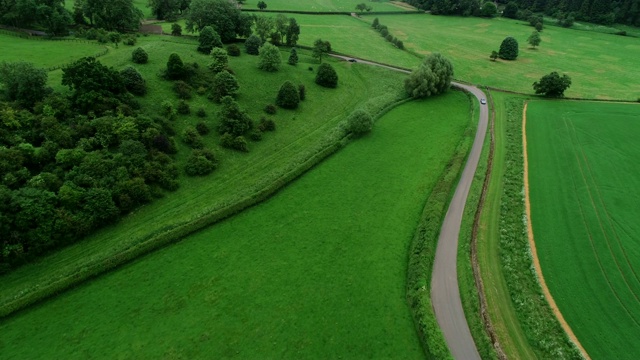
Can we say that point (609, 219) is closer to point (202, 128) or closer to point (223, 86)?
point (202, 128)

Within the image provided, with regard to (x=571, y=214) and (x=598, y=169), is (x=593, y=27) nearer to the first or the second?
(x=598, y=169)

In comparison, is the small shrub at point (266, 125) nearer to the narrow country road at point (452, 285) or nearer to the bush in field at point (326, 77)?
the bush in field at point (326, 77)

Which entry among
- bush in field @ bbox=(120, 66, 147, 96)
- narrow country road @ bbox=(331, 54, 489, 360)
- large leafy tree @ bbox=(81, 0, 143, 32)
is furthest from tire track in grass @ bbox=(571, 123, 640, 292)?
large leafy tree @ bbox=(81, 0, 143, 32)

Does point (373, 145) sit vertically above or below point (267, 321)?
above

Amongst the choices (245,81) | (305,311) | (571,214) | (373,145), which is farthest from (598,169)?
(245,81)

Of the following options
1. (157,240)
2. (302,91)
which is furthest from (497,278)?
(302,91)

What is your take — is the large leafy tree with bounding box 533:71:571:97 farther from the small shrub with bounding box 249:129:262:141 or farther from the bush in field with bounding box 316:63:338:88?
the small shrub with bounding box 249:129:262:141
